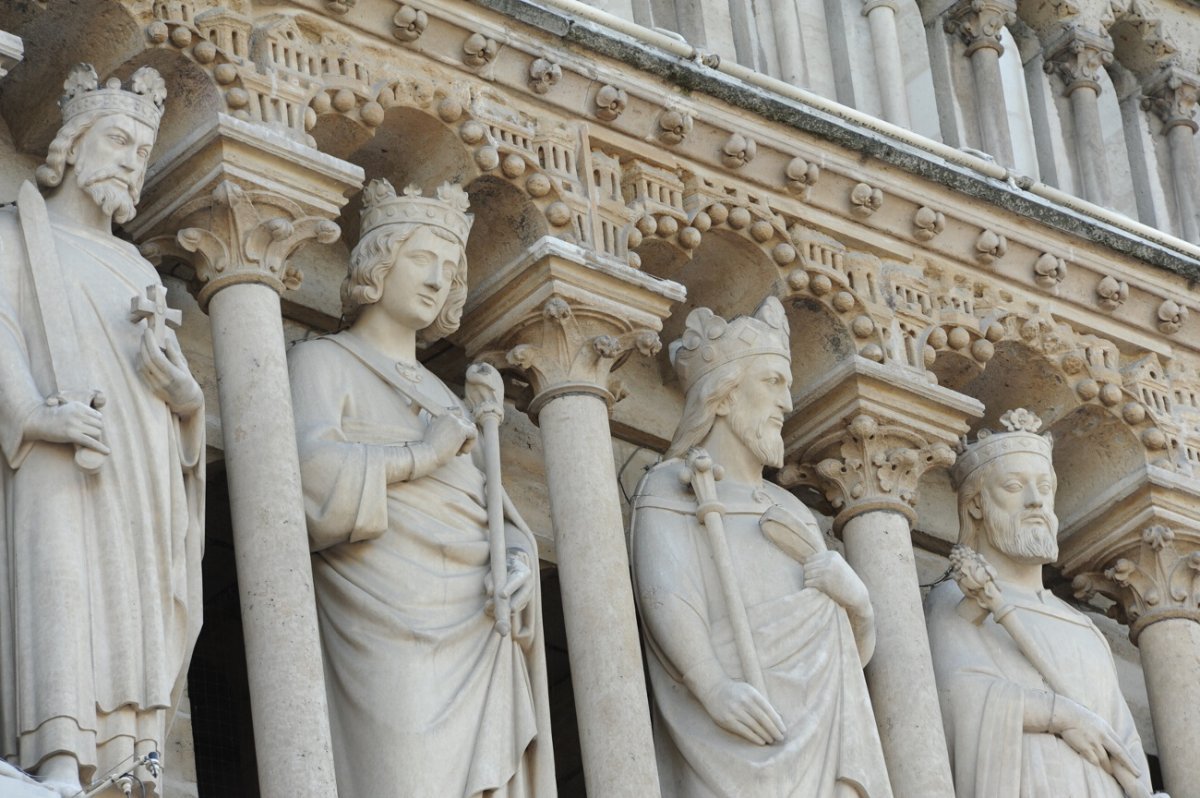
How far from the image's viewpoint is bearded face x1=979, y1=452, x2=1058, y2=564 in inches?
442

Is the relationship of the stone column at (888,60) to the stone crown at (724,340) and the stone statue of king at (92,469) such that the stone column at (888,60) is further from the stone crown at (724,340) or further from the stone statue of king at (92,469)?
the stone statue of king at (92,469)

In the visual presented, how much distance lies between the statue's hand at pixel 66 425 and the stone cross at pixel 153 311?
0.43 meters

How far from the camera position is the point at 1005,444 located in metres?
11.4

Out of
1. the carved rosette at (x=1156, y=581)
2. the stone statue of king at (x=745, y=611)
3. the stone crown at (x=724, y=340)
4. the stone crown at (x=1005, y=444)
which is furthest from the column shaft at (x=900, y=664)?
the carved rosette at (x=1156, y=581)

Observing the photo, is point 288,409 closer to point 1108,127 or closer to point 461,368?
point 461,368

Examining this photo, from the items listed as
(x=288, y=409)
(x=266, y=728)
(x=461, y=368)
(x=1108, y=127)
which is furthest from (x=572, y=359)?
(x=1108, y=127)

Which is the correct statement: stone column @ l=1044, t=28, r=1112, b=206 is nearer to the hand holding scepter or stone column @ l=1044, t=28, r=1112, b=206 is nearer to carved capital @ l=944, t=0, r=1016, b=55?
carved capital @ l=944, t=0, r=1016, b=55

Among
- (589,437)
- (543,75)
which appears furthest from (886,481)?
(543,75)

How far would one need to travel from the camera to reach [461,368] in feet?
35.2

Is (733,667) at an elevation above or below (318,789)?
above

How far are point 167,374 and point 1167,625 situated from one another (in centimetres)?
416

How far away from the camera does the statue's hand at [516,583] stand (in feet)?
31.2

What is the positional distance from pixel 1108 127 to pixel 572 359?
3685 millimetres

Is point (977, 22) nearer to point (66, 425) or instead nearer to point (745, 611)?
point (745, 611)
